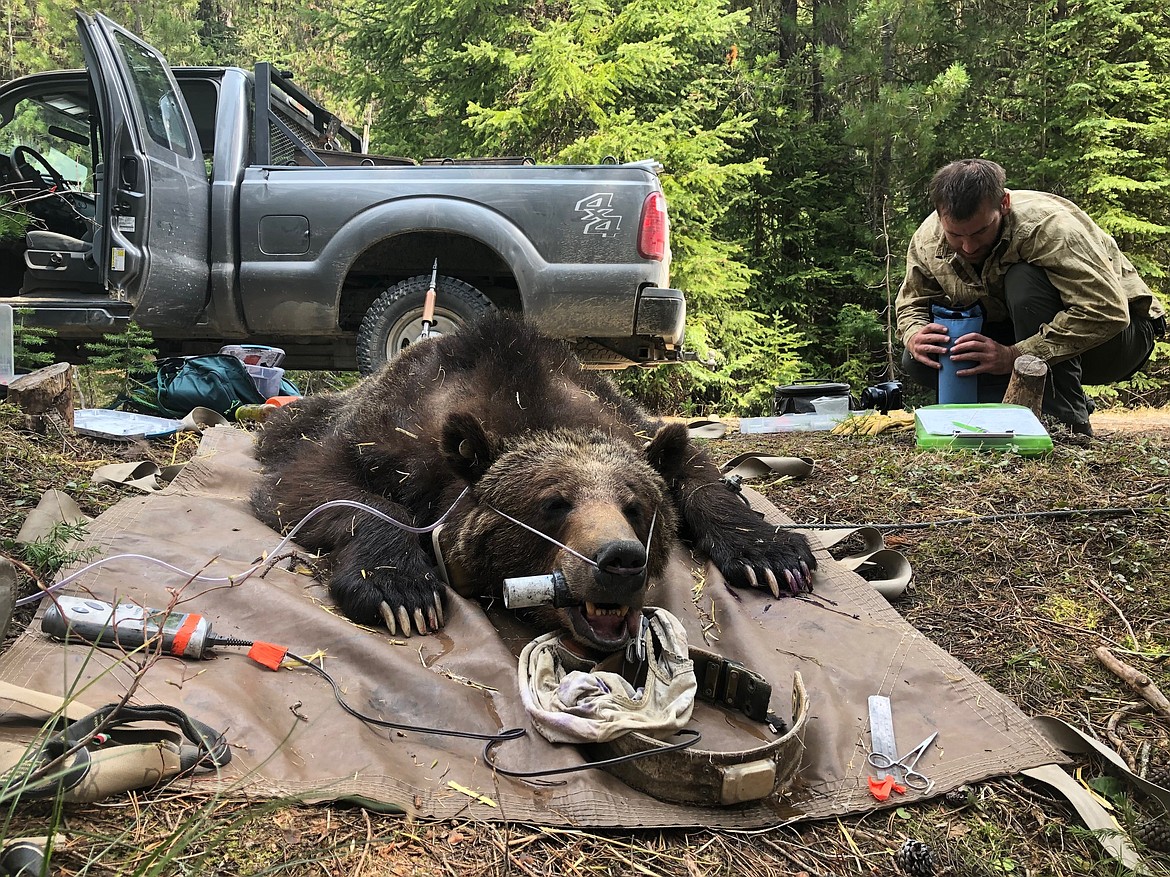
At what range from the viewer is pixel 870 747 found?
2391 millimetres

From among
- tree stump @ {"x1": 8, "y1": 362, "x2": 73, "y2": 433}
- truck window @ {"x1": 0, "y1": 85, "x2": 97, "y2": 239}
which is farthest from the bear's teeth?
truck window @ {"x1": 0, "y1": 85, "x2": 97, "y2": 239}

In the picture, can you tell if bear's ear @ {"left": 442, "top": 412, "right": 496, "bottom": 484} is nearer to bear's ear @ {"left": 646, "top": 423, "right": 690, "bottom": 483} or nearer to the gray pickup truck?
bear's ear @ {"left": 646, "top": 423, "right": 690, "bottom": 483}

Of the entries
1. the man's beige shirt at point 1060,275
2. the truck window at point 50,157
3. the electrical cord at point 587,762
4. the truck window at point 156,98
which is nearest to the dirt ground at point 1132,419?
the man's beige shirt at point 1060,275

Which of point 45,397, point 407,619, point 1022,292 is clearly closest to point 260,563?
point 407,619

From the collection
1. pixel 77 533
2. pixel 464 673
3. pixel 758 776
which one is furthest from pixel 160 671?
pixel 758 776

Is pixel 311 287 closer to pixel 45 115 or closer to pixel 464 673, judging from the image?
pixel 45 115

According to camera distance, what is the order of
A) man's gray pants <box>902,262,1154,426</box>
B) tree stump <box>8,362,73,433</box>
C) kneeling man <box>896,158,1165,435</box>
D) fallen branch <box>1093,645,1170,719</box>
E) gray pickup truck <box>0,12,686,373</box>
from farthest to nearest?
1. gray pickup truck <box>0,12,686,373</box>
2. man's gray pants <box>902,262,1154,426</box>
3. kneeling man <box>896,158,1165,435</box>
4. tree stump <box>8,362,73,433</box>
5. fallen branch <box>1093,645,1170,719</box>

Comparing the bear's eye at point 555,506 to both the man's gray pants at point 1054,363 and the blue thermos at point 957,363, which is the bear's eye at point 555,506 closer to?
the blue thermos at point 957,363

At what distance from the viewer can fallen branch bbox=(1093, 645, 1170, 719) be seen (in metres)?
2.51

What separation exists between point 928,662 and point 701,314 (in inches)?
423

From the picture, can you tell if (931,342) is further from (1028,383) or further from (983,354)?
(1028,383)

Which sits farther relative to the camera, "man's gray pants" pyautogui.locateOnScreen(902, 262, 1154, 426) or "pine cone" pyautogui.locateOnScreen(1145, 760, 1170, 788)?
"man's gray pants" pyautogui.locateOnScreen(902, 262, 1154, 426)

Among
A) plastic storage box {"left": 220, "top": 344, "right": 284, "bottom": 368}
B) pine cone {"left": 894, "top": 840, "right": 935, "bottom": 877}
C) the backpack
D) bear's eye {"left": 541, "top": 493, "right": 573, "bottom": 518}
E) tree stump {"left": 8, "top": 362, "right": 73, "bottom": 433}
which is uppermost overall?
bear's eye {"left": 541, "top": 493, "right": 573, "bottom": 518}

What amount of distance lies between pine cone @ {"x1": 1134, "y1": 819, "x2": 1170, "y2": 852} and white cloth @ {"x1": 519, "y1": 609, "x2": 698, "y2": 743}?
1113 mm
